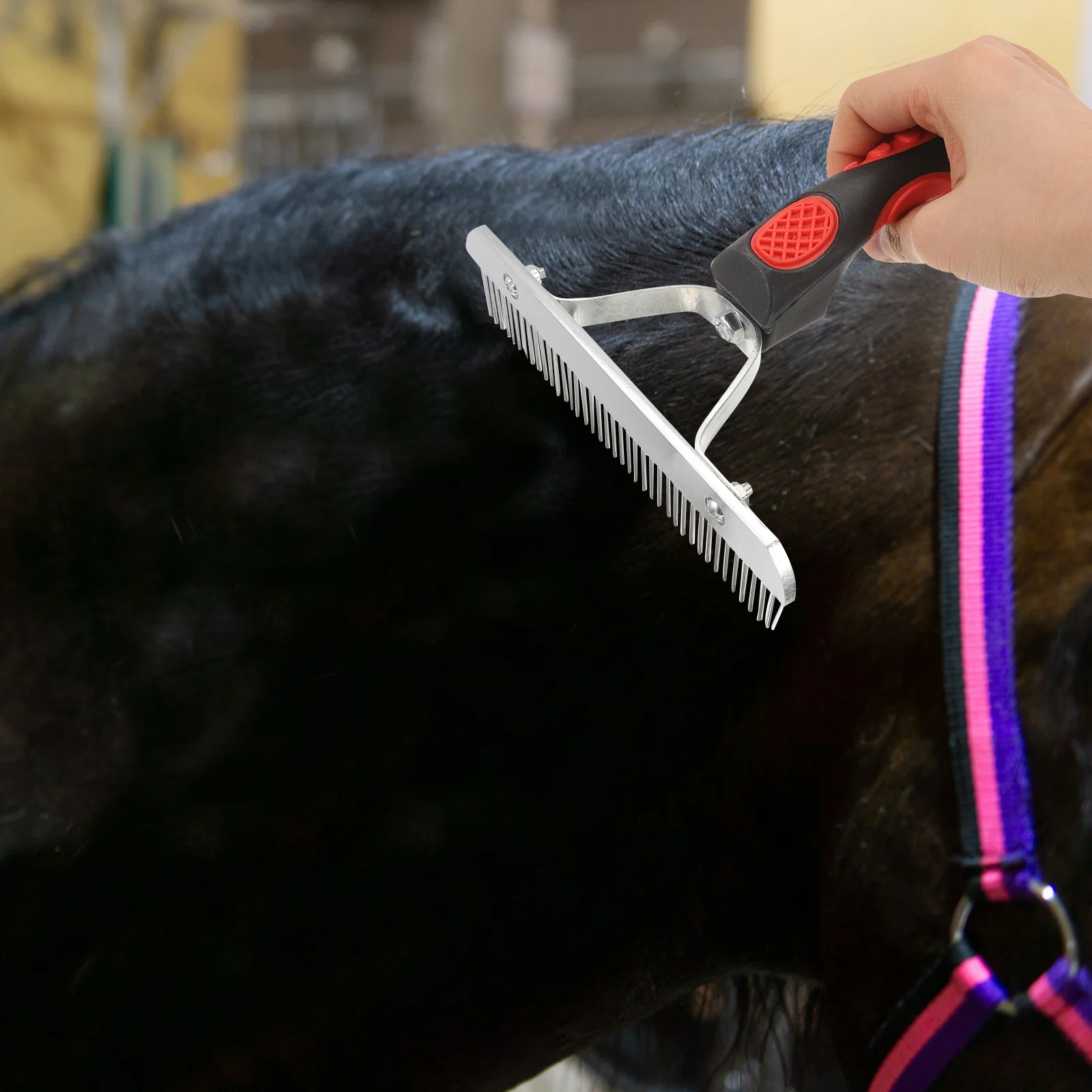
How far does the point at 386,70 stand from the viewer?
11.1ft

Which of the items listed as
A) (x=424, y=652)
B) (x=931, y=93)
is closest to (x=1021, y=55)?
(x=931, y=93)

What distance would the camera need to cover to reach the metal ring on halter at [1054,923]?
0.32 meters

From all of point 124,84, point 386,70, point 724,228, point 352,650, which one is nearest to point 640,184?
point 724,228

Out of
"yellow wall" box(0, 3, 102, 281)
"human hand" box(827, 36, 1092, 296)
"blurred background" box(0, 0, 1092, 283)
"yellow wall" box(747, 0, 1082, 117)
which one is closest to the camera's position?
"human hand" box(827, 36, 1092, 296)

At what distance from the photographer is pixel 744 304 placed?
319 millimetres

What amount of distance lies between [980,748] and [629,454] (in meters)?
0.13

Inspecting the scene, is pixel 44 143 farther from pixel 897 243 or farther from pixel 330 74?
pixel 897 243

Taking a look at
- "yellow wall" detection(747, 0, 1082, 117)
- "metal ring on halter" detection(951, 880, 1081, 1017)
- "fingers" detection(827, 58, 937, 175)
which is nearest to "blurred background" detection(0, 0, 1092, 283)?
"yellow wall" detection(747, 0, 1082, 117)

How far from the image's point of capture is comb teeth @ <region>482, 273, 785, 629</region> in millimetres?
325

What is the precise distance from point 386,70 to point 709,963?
3386 mm

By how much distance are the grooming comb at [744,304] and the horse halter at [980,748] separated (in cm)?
5

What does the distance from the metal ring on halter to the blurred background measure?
45.8 inches

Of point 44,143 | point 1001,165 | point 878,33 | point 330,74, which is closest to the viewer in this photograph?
point 1001,165

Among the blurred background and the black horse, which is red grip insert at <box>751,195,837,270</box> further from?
the blurred background
